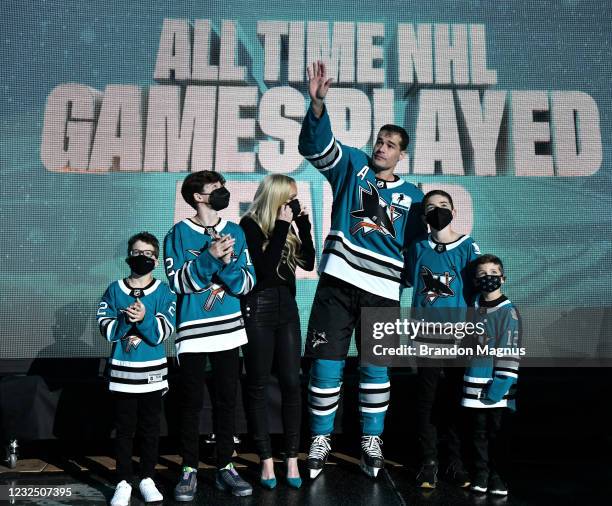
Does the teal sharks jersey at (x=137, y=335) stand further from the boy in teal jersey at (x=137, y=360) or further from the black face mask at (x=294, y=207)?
the black face mask at (x=294, y=207)

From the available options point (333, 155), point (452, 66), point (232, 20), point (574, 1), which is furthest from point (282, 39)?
point (574, 1)

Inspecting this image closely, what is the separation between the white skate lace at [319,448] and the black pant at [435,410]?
41 cm

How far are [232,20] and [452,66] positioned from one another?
142 cm

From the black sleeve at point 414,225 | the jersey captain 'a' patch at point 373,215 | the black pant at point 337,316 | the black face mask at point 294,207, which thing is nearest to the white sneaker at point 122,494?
the black pant at point 337,316

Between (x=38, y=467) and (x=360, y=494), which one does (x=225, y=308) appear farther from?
(x=38, y=467)

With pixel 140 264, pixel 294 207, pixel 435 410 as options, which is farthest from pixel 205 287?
pixel 435 410

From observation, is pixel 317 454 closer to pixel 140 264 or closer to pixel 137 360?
pixel 137 360

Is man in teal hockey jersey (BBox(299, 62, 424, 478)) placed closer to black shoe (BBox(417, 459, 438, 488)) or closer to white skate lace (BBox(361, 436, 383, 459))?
white skate lace (BBox(361, 436, 383, 459))

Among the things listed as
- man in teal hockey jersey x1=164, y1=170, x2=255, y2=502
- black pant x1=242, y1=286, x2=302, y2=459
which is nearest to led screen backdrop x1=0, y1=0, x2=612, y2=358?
black pant x1=242, y1=286, x2=302, y2=459

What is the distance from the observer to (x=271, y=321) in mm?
2705

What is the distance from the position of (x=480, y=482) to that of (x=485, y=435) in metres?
0.19

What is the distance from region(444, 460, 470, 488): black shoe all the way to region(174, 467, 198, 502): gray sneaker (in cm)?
109

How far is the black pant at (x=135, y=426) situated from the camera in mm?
2547

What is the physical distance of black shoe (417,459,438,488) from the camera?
2.77 m
